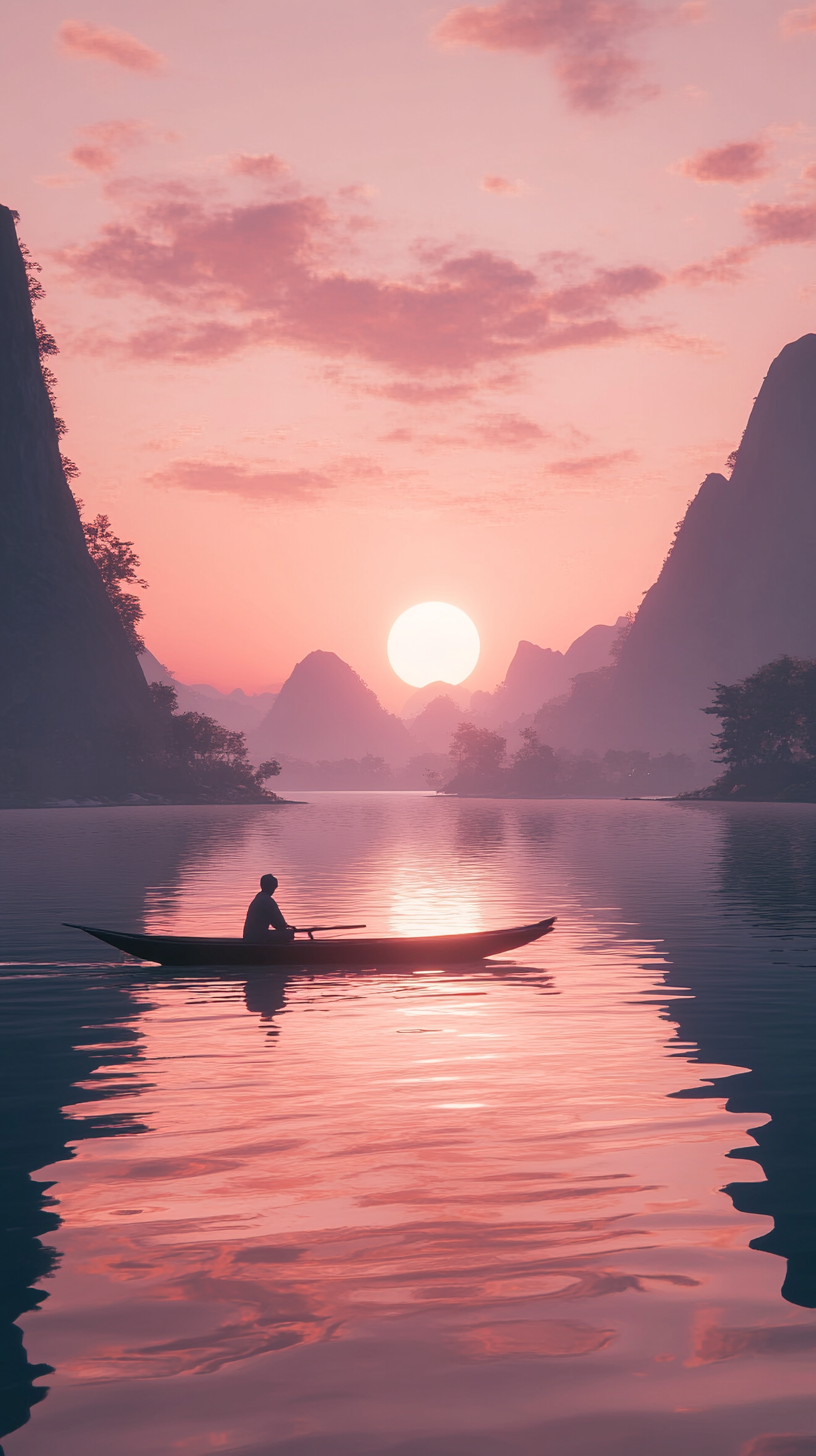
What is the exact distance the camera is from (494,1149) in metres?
11.4

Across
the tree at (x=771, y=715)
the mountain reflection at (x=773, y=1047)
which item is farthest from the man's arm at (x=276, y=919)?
the tree at (x=771, y=715)

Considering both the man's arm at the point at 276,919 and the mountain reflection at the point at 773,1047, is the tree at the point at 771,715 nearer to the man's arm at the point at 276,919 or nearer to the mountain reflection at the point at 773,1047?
the mountain reflection at the point at 773,1047

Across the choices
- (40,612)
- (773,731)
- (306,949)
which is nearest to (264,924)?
(306,949)

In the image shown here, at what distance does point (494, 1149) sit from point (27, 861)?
4868 centimetres

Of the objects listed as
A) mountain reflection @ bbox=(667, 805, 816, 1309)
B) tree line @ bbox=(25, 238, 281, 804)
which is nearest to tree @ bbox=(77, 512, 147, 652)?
tree line @ bbox=(25, 238, 281, 804)

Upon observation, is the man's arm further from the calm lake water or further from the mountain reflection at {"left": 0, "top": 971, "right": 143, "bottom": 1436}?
the mountain reflection at {"left": 0, "top": 971, "right": 143, "bottom": 1436}

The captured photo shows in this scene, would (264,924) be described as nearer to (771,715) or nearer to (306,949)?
(306,949)

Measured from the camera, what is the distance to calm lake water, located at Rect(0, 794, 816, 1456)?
6.54m

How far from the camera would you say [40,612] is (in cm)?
15062

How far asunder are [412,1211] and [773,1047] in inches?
342

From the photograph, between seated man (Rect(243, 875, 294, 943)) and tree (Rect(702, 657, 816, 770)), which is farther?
tree (Rect(702, 657, 816, 770))

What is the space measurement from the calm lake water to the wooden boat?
45 cm

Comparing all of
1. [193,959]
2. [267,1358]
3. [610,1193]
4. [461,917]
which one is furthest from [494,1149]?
[461,917]

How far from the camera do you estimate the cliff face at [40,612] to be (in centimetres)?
14862
